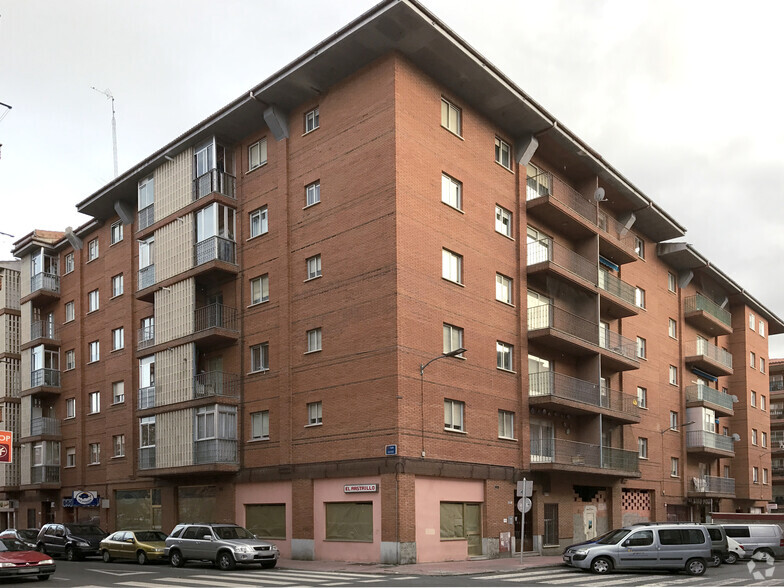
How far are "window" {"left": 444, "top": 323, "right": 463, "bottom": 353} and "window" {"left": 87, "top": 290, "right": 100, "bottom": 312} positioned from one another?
23.8 metres

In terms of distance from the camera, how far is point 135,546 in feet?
101

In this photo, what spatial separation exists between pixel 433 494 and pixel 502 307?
340 inches

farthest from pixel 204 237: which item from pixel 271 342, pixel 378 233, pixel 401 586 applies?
pixel 401 586

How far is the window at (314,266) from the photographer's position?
31991mm

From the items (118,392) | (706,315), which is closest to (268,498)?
(118,392)

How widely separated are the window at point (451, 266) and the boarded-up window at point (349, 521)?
880 cm

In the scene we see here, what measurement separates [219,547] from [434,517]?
7.27 meters

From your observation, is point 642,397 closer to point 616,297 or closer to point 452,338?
point 616,297

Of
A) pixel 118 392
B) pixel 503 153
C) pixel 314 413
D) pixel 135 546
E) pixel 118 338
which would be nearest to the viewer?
pixel 135 546

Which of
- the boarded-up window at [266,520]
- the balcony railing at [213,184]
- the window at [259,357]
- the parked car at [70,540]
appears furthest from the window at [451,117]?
the parked car at [70,540]

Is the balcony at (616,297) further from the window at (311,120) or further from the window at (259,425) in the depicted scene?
the window at (259,425)

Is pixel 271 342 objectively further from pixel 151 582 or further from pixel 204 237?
pixel 151 582

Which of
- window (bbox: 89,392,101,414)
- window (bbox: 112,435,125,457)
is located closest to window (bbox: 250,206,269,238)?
window (bbox: 112,435,125,457)

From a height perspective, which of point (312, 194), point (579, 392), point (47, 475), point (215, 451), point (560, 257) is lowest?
point (47, 475)
